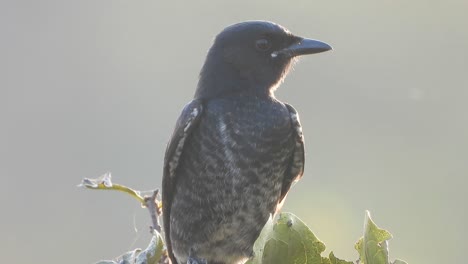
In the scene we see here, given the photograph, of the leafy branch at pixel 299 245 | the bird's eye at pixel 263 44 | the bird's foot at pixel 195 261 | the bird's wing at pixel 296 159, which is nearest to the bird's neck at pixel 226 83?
the bird's eye at pixel 263 44

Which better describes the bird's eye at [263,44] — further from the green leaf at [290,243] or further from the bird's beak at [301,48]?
the green leaf at [290,243]

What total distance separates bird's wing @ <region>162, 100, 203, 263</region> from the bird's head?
21 cm

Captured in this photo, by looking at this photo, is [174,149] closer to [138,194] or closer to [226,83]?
[226,83]

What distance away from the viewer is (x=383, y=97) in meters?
15.0

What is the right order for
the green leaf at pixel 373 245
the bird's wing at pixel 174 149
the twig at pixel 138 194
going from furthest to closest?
1. the bird's wing at pixel 174 149
2. the twig at pixel 138 194
3. the green leaf at pixel 373 245

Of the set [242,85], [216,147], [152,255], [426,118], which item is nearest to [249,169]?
[216,147]

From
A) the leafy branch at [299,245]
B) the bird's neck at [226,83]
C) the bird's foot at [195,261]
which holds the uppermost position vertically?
the leafy branch at [299,245]

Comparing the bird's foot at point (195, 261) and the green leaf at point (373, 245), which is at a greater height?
the green leaf at point (373, 245)

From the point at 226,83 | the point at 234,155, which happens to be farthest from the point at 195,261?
the point at 226,83

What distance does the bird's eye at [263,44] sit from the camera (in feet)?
16.3

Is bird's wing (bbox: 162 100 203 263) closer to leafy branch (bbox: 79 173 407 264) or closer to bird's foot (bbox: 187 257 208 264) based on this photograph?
bird's foot (bbox: 187 257 208 264)

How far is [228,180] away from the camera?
4512 mm

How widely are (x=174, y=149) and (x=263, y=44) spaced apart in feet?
2.25

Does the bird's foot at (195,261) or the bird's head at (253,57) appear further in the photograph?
the bird's head at (253,57)
